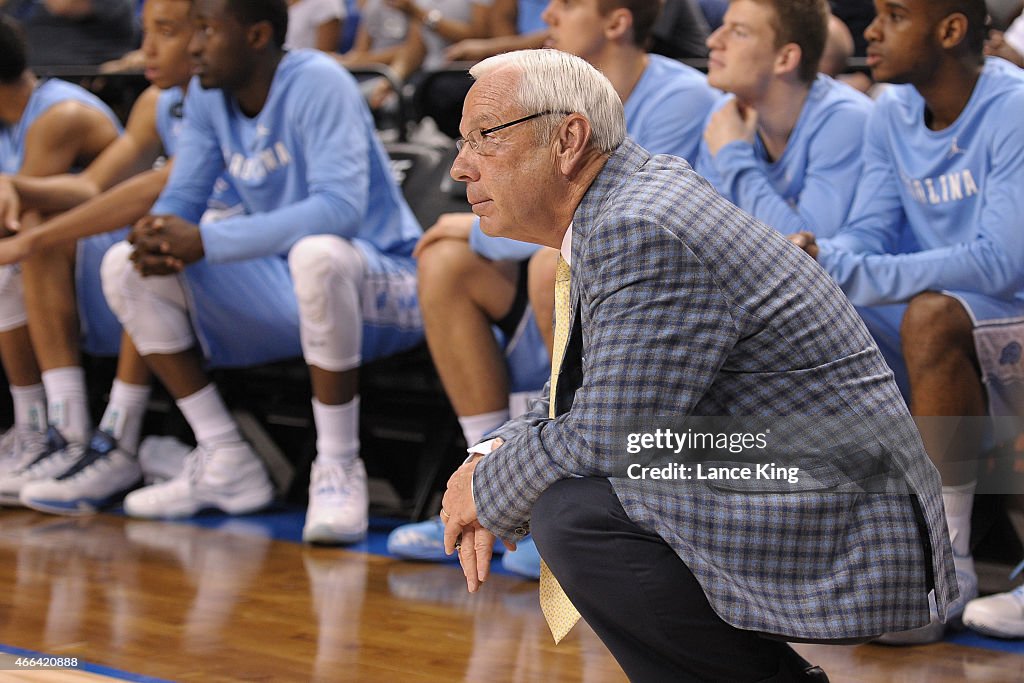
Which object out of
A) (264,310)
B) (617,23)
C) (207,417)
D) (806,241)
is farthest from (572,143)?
(207,417)

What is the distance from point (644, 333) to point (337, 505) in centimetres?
172

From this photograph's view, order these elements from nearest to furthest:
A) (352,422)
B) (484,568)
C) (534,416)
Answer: (484,568)
(534,416)
(352,422)

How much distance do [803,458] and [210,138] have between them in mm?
2322

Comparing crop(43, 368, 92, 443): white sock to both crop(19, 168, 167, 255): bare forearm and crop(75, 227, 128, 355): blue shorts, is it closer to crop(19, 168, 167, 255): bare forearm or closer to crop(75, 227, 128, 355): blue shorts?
crop(75, 227, 128, 355): blue shorts

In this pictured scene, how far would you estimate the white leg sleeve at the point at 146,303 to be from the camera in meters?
3.29

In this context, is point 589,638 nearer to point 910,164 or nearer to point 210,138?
point 910,164

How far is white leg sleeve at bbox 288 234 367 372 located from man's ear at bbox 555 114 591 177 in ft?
4.73

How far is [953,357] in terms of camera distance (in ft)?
7.88

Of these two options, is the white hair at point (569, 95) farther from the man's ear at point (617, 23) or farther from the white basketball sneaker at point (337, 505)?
the white basketball sneaker at point (337, 505)

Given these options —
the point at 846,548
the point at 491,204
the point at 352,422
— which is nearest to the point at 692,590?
the point at 846,548

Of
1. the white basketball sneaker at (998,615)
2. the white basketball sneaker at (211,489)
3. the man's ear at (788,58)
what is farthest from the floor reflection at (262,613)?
the man's ear at (788,58)

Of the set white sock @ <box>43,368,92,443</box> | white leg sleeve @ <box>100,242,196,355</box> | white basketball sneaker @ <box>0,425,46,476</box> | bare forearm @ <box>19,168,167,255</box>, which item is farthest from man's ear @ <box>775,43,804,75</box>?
white basketball sneaker @ <box>0,425,46,476</box>

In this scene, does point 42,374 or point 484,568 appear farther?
point 42,374

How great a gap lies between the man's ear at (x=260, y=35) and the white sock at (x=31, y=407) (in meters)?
1.18
